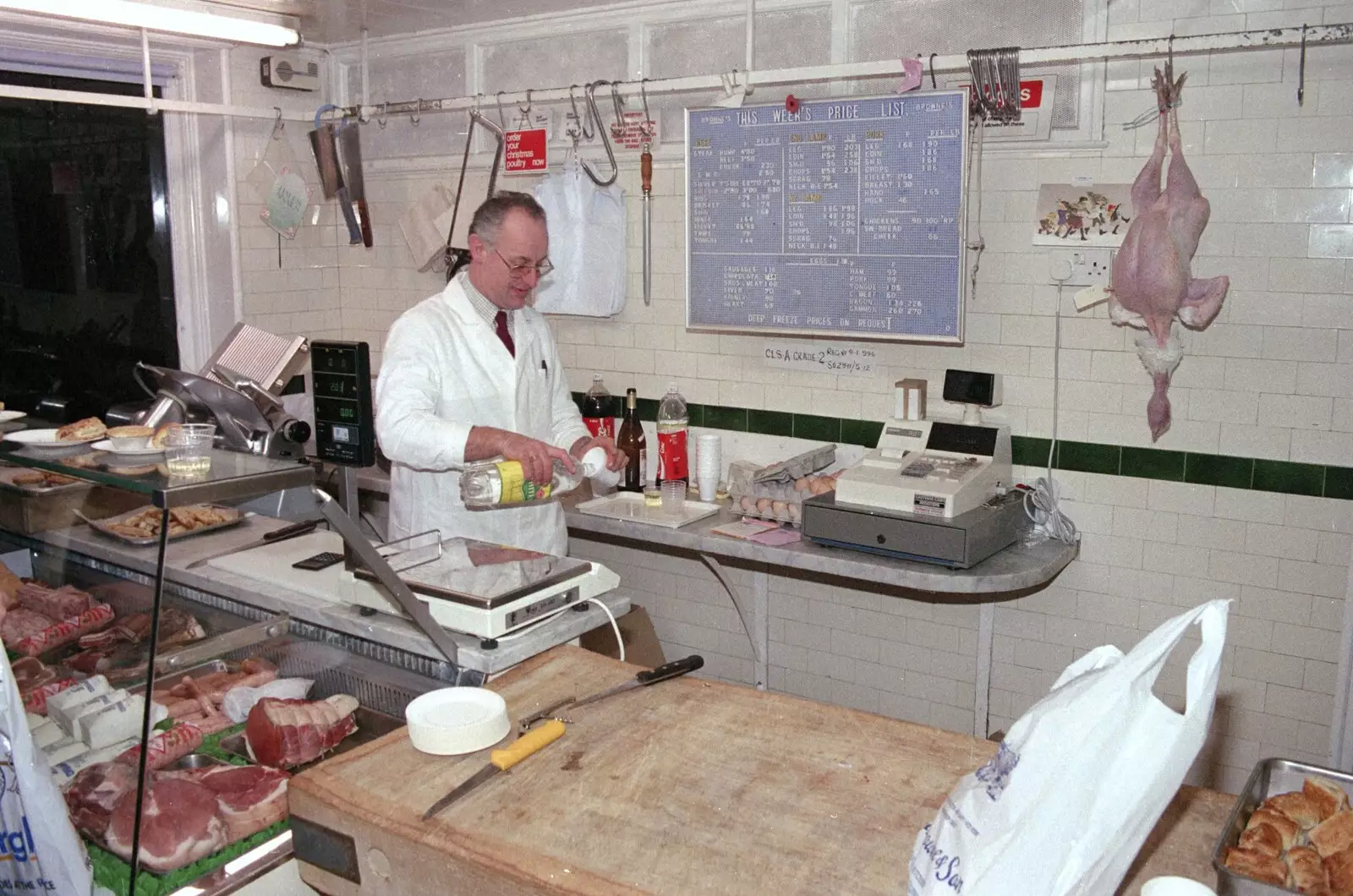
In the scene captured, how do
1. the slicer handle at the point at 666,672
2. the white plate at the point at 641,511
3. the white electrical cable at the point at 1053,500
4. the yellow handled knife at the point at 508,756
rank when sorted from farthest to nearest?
1. the white plate at the point at 641,511
2. the white electrical cable at the point at 1053,500
3. the slicer handle at the point at 666,672
4. the yellow handled knife at the point at 508,756

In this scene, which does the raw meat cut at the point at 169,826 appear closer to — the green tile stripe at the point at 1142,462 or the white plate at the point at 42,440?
the white plate at the point at 42,440

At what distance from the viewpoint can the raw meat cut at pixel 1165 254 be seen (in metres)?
3.39

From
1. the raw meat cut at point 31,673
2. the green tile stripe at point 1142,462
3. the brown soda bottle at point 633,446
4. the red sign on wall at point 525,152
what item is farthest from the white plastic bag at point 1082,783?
the red sign on wall at point 525,152

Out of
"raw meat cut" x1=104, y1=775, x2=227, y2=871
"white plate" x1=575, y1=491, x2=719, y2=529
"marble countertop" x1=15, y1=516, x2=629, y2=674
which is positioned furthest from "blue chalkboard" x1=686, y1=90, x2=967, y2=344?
"raw meat cut" x1=104, y1=775, x2=227, y2=871

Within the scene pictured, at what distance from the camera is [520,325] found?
3828 millimetres

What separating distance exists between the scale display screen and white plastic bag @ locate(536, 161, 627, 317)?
111cm

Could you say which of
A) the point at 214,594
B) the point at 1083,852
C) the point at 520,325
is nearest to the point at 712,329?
the point at 520,325

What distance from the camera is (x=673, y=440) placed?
4473 millimetres

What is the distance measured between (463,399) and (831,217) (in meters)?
1.51

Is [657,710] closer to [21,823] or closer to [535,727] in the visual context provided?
[535,727]

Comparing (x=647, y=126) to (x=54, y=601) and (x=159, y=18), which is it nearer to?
(x=159, y=18)

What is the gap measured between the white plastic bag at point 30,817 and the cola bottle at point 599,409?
3.20 metres

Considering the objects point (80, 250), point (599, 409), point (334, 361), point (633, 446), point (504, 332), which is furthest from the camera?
point (80, 250)

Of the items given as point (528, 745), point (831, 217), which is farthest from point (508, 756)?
point (831, 217)
